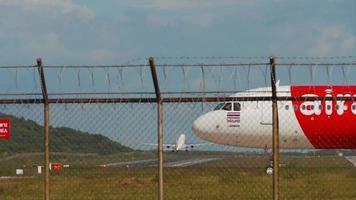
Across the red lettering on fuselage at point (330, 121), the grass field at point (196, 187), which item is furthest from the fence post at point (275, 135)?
the red lettering on fuselage at point (330, 121)

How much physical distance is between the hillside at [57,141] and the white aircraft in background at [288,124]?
5.96 m

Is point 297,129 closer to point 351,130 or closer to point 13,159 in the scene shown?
point 351,130

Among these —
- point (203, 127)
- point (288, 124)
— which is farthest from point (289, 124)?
point (203, 127)

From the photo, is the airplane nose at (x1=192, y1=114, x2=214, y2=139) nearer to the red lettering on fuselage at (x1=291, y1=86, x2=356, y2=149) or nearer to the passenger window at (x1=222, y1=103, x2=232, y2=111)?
the passenger window at (x1=222, y1=103, x2=232, y2=111)

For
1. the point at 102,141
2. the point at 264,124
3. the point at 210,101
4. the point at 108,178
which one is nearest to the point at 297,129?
the point at 264,124

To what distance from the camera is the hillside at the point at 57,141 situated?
69.8 ft

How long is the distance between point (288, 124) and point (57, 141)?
981cm

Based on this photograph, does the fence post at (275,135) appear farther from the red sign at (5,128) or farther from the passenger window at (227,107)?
the passenger window at (227,107)

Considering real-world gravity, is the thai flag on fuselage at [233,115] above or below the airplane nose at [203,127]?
above

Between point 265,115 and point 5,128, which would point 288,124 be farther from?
point 5,128

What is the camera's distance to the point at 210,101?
47.3 ft

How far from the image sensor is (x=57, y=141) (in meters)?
39.9

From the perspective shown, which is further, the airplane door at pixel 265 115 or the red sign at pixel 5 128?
the airplane door at pixel 265 115

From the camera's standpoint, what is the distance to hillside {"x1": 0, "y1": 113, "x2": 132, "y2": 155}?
21.3m
